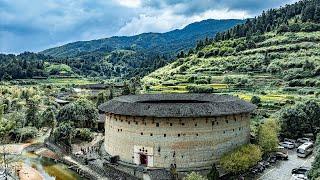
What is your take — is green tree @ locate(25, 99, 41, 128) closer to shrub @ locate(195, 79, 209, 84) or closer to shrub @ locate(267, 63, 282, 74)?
shrub @ locate(195, 79, 209, 84)

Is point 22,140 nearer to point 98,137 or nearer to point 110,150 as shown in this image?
point 98,137

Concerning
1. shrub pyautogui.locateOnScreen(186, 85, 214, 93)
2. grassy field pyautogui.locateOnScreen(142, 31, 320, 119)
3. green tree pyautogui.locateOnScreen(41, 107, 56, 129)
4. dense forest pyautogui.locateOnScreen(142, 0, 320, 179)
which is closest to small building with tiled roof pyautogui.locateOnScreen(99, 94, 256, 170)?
dense forest pyautogui.locateOnScreen(142, 0, 320, 179)

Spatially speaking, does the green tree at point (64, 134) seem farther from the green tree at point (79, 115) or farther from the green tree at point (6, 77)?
the green tree at point (6, 77)

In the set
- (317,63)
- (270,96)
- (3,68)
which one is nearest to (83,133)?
(270,96)

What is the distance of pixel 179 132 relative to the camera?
37.2m

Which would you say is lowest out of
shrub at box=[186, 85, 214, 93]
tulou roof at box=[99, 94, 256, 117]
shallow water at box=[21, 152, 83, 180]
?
shallow water at box=[21, 152, 83, 180]

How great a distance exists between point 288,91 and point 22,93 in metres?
60.3

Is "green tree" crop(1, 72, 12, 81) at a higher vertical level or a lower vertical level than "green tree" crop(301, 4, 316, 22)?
lower

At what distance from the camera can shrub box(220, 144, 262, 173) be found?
3569cm

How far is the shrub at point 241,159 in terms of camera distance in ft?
117

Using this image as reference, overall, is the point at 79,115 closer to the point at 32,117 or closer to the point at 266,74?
the point at 32,117

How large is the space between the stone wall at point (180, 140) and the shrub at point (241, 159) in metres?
1.58

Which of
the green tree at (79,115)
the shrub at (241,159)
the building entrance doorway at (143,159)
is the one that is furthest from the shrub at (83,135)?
the shrub at (241,159)

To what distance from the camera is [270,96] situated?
72.4 meters
